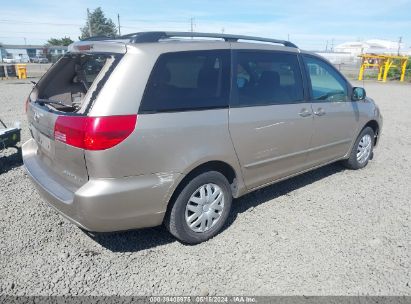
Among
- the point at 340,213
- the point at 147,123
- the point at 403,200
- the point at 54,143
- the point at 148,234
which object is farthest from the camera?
the point at 403,200

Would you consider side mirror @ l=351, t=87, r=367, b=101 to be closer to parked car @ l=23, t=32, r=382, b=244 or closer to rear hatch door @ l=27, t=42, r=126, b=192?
parked car @ l=23, t=32, r=382, b=244

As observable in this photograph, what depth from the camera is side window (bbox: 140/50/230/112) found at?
8.74ft

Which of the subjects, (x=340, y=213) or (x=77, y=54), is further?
(x=340, y=213)

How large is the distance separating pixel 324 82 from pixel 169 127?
2548 mm

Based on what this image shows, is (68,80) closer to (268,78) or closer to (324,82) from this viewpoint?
(268,78)

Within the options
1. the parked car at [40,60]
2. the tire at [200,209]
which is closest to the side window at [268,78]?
the tire at [200,209]

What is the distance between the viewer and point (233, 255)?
9.97 ft

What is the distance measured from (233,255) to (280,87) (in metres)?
1.83

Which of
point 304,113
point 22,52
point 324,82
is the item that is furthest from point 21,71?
point 22,52

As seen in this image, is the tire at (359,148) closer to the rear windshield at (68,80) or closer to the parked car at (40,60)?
the rear windshield at (68,80)

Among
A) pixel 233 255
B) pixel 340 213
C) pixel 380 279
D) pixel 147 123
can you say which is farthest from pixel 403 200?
A: pixel 147 123

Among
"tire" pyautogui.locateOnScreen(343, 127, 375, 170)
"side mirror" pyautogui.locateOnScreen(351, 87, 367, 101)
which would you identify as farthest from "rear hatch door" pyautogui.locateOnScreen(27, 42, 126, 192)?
"tire" pyautogui.locateOnScreen(343, 127, 375, 170)

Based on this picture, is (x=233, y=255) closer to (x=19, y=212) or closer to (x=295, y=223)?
(x=295, y=223)

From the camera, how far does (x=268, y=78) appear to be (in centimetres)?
362
